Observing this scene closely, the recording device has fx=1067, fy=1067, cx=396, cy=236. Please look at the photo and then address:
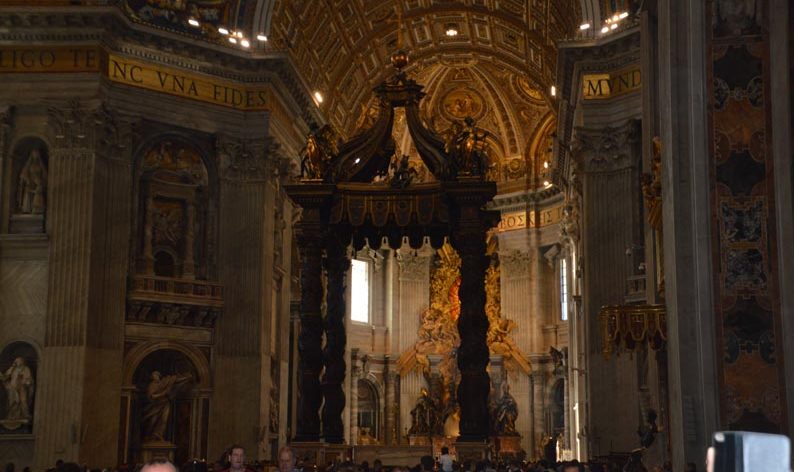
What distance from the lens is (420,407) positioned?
108 feet

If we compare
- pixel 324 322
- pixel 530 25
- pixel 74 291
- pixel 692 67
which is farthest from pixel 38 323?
pixel 530 25

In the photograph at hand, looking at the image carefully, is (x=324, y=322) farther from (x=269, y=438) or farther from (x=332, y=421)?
(x=269, y=438)

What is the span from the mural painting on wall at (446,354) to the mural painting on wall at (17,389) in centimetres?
1607

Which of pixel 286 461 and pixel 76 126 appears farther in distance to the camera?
pixel 76 126

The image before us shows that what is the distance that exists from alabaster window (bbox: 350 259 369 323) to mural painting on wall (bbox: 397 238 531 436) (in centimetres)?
184

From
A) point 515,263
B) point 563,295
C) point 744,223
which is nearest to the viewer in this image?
point 744,223

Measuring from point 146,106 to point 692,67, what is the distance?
43.2 ft

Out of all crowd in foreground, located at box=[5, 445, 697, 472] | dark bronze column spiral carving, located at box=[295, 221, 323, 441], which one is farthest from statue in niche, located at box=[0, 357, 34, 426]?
dark bronze column spiral carving, located at box=[295, 221, 323, 441]

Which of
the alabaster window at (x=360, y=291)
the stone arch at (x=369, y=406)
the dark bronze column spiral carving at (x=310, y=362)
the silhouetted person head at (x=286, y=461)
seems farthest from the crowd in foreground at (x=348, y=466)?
the alabaster window at (x=360, y=291)

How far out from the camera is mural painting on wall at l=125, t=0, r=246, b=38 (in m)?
19.9

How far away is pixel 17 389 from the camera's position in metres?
18.1

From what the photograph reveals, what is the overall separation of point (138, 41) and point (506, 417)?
57.6ft

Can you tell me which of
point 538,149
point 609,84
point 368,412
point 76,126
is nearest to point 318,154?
point 76,126

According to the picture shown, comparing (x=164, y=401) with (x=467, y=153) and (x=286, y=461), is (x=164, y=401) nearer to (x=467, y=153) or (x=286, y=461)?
(x=467, y=153)
